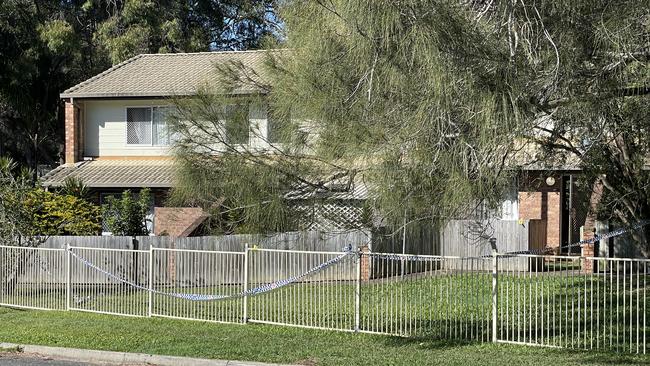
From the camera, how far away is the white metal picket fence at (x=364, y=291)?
1202 centimetres

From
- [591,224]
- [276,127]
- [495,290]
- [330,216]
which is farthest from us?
[591,224]

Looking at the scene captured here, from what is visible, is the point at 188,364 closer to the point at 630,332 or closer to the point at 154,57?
the point at 630,332

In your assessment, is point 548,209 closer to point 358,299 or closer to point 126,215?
point 126,215

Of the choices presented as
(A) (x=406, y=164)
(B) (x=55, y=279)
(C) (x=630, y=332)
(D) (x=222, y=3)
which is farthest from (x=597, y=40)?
(D) (x=222, y=3)

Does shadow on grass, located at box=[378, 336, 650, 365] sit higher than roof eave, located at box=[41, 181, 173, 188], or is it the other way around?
roof eave, located at box=[41, 181, 173, 188]

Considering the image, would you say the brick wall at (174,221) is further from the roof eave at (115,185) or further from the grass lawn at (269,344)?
the grass lawn at (269,344)

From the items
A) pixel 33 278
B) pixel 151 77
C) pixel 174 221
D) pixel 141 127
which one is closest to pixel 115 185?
pixel 174 221

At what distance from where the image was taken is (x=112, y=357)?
12219 millimetres

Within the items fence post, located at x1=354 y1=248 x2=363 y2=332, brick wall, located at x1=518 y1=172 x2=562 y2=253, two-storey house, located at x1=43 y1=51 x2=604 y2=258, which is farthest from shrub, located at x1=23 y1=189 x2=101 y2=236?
fence post, located at x1=354 y1=248 x2=363 y2=332

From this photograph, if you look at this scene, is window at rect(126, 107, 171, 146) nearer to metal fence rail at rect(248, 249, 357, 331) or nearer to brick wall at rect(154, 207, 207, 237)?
brick wall at rect(154, 207, 207, 237)

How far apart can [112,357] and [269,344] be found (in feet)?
7.39

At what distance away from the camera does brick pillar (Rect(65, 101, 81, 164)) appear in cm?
2703

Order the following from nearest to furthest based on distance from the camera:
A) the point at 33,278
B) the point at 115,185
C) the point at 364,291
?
the point at 364,291 < the point at 33,278 < the point at 115,185

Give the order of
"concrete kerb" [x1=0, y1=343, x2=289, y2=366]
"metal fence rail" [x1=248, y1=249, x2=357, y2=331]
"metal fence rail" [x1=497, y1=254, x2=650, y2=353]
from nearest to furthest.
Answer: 1. "metal fence rail" [x1=497, y1=254, x2=650, y2=353]
2. "concrete kerb" [x1=0, y1=343, x2=289, y2=366]
3. "metal fence rail" [x1=248, y1=249, x2=357, y2=331]
